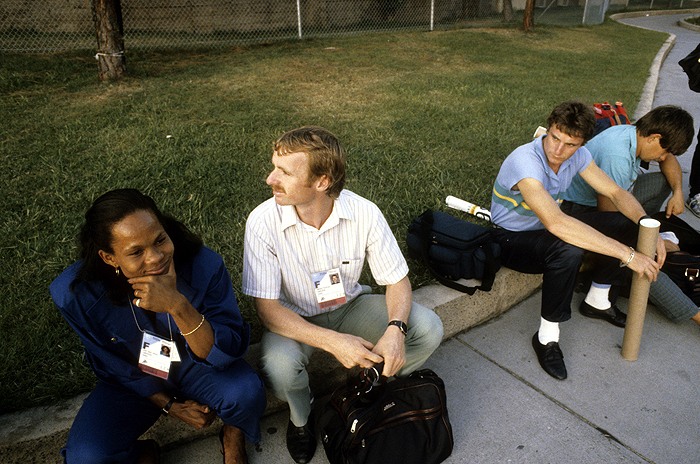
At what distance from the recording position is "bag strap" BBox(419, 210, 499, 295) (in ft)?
10.3

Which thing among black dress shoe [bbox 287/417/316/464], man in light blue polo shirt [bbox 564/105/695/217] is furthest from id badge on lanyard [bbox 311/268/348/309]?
man in light blue polo shirt [bbox 564/105/695/217]

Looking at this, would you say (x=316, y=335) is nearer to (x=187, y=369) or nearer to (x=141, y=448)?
(x=187, y=369)

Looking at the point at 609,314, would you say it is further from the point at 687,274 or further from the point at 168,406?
the point at 168,406

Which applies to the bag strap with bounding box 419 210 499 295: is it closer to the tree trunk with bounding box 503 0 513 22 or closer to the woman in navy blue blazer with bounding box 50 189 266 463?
the woman in navy blue blazer with bounding box 50 189 266 463

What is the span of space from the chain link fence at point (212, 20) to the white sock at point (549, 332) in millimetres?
9751

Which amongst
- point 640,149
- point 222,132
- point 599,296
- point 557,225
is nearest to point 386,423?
point 557,225

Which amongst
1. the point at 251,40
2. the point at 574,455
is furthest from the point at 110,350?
the point at 251,40

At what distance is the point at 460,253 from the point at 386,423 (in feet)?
3.88

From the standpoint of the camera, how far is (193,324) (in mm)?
2033

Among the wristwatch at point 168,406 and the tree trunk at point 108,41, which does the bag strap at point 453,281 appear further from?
the tree trunk at point 108,41

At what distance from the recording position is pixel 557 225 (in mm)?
2988

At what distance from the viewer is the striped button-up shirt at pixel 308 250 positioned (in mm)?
2363

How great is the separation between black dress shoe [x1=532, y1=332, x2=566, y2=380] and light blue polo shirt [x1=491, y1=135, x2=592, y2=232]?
741 mm

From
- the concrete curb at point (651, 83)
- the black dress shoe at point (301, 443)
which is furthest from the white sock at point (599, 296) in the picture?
the concrete curb at point (651, 83)
